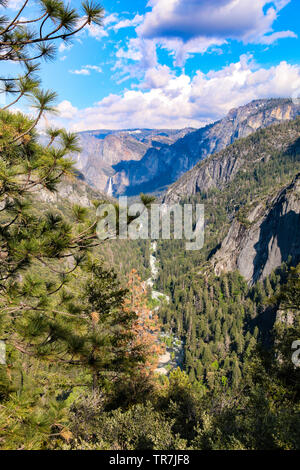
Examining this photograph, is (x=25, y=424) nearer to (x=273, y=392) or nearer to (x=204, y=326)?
(x=273, y=392)

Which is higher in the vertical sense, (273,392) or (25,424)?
(25,424)

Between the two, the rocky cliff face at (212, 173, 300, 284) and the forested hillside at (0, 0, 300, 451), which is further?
the rocky cliff face at (212, 173, 300, 284)

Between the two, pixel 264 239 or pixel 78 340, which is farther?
pixel 264 239

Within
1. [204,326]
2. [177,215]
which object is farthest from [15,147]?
[177,215]

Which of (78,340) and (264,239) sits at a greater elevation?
(78,340)

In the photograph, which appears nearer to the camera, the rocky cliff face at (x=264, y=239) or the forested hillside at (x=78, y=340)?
the forested hillside at (x=78, y=340)

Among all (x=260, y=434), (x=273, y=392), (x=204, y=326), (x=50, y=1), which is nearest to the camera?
(x=50, y=1)
